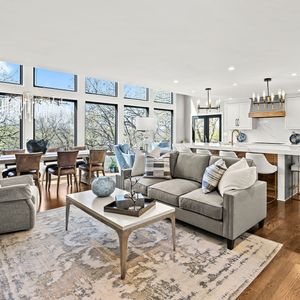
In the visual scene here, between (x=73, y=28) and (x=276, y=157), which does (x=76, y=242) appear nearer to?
(x=73, y=28)

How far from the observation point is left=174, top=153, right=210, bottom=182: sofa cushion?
3.75 metres

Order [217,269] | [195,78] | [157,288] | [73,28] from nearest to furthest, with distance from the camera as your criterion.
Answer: [157,288], [217,269], [73,28], [195,78]

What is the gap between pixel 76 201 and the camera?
279 cm

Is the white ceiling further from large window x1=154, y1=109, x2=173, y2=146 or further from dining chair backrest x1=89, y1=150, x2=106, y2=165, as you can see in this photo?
large window x1=154, y1=109, x2=173, y2=146

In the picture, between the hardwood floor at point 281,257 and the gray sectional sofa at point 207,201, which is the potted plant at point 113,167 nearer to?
the hardwood floor at point 281,257

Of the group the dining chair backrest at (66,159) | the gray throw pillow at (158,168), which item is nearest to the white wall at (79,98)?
the dining chair backrest at (66,159)

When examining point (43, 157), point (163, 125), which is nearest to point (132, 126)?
point (163, 125)

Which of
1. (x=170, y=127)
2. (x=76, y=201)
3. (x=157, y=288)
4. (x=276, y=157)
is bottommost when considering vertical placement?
(x=157, y=288)

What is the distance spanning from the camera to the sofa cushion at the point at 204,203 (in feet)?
8.75

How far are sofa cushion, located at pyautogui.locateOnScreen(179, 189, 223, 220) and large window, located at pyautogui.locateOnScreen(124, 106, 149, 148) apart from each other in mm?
5407

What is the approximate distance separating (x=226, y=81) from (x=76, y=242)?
198 inches

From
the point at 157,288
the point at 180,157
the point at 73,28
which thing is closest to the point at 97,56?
the point at 73,28

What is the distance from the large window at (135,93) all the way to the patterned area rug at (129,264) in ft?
19.1

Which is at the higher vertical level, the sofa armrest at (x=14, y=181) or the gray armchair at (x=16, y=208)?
the sofa armrest at (x=14, y=181)
